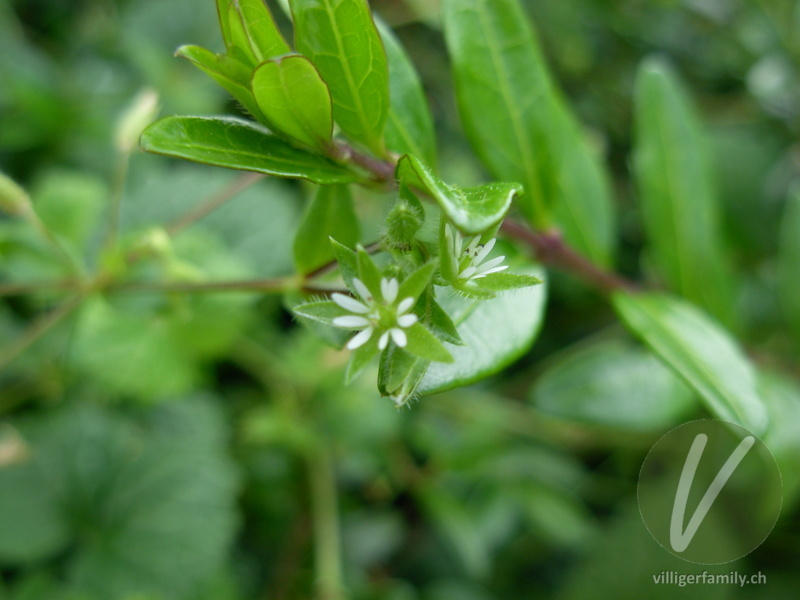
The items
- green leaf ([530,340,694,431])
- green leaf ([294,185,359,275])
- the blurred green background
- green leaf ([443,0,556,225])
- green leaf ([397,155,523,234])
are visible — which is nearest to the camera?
green leaf ([397,155,523,234])

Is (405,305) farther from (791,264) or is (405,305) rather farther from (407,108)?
(791,264)

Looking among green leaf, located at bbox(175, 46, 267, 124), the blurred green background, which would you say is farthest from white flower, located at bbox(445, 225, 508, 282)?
the blurred green background

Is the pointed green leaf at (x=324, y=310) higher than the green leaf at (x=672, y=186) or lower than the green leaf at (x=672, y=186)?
higher

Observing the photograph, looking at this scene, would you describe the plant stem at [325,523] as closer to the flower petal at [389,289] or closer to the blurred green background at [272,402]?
the blurred green background at [272,402]

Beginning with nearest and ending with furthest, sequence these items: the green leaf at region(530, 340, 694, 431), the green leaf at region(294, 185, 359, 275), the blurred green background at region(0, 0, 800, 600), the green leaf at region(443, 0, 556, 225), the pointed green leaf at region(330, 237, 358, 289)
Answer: the pointed green leaf at region(330, 237, 358, 289)
the green leaf at region(294, 185, 359, 275)
the green leaf at region(443, 0, 556, 225)
the green leaf at region(530, 340, 694, 431)
the blurred green background at region(0, 0, 800, 600)

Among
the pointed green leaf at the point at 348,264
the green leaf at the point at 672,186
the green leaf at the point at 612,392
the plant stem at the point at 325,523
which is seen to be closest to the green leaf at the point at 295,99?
the pointed green leaf at the point at 348,264

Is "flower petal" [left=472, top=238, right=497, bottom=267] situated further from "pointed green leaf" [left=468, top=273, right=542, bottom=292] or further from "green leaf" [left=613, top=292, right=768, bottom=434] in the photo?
"green leaf" [left=613, top=292, right=768, bottom=434]
